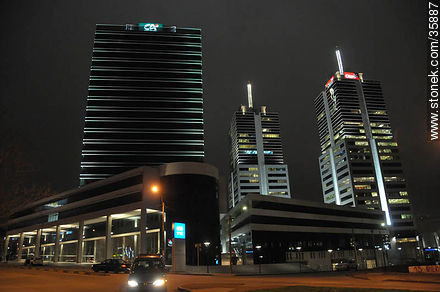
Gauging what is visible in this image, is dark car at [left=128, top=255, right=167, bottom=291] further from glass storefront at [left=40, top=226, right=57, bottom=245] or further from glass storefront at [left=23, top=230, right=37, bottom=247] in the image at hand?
glass storefront at [left=23, top=230, right=37, bottom=247]

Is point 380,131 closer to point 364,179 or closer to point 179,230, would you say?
point 364,179

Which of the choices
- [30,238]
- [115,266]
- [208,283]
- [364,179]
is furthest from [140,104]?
[364,179]

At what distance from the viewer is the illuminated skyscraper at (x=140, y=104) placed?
127 meters

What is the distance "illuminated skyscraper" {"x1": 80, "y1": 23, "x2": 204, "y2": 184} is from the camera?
127 m

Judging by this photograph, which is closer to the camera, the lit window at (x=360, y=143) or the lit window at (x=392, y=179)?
the lit window at (x=392, y=179)

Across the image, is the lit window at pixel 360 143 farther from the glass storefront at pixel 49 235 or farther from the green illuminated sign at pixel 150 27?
the glass storefront at pixel 49 235

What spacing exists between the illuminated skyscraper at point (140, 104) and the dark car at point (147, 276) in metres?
112

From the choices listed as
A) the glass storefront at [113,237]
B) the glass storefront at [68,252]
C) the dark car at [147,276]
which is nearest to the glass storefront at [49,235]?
the glass storefront at [113,237]

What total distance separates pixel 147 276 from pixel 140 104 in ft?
400

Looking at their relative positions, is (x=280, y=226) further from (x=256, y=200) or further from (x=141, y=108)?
(x=141, y=108)

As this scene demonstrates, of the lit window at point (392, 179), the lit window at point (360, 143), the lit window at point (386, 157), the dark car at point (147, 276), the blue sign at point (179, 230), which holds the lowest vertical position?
the dark car at point (147, 276)

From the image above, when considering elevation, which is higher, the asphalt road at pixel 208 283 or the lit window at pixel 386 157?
the lit window at pixel 386 157

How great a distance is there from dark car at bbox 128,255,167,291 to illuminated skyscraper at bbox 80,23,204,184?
11165cm

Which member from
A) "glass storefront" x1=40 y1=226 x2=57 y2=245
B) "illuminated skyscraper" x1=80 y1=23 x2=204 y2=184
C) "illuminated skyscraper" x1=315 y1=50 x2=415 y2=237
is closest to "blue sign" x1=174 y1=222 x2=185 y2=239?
"glass storefront" x1=40 y1=226 x2=57 y2=245
